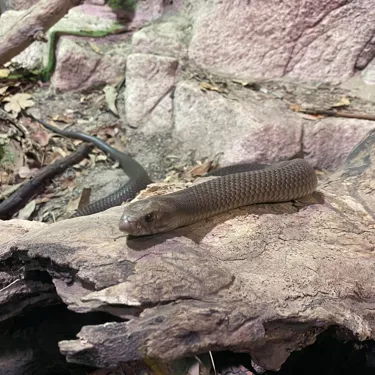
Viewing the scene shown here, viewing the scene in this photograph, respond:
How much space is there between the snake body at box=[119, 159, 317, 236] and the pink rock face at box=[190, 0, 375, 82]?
175 centimetres

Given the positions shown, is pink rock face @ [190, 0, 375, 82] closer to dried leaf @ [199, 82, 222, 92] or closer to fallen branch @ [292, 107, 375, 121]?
dried leaf @ [199, 82, 222, 92]

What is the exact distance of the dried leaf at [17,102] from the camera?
3.92 meters

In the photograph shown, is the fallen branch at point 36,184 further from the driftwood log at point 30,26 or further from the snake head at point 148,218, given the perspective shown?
the snake head at point 148,218

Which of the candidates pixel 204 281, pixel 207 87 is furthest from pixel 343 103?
pixel 204 281

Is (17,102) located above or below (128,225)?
below

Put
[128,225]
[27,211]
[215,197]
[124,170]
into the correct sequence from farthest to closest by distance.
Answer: [124,170], [27,211], [215,197], [128,225]

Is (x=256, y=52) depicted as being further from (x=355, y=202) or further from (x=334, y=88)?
(x=355, y=202)

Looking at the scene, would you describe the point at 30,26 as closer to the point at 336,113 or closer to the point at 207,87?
the point at 207,87

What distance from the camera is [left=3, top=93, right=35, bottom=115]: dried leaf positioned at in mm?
3920

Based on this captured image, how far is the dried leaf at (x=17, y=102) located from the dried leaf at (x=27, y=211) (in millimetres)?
1010

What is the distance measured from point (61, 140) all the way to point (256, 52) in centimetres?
174

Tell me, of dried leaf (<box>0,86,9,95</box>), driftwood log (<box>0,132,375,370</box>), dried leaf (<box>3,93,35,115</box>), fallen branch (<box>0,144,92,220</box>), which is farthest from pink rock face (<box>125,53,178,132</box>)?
driftwood log (<box>0,132,375,370</box>)

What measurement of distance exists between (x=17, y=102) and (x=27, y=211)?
1.19 m

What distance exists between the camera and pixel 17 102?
3980mm
